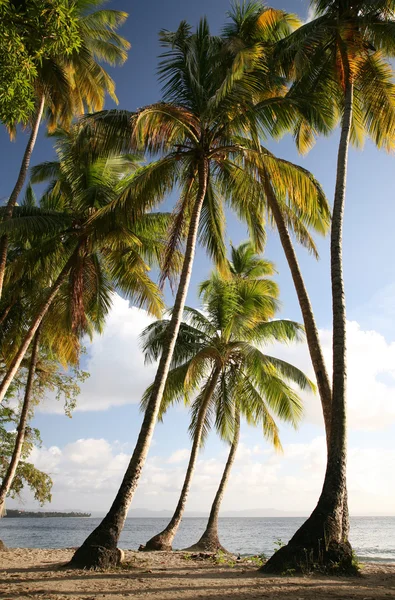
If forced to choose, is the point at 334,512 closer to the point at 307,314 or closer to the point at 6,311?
the point at 307,314

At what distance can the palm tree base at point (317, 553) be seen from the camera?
7.71 m

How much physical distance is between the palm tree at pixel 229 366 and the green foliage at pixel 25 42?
1026cm

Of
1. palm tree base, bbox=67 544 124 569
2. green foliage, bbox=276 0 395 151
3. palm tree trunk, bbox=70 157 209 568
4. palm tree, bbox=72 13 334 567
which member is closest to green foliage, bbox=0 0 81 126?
palm tree, bbox=72 13 334 567

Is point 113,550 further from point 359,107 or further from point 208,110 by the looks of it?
point 359,107

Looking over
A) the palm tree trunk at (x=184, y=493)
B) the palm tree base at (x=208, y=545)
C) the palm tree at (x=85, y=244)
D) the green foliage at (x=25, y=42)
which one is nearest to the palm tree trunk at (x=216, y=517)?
the palm tree base at (x=208, y=545)

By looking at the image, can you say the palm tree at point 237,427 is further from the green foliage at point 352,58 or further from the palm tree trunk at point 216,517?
the green foliage at point 352,58

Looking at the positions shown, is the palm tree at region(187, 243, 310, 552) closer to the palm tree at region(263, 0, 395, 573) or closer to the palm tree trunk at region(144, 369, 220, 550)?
the palm tree trunk at region(144, 369, 220, 550)

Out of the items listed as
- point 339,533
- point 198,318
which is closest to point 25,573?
point 339,533

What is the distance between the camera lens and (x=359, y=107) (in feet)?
41.1

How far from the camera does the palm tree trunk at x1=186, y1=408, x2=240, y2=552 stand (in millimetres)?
16453

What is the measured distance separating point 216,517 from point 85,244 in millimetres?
10448

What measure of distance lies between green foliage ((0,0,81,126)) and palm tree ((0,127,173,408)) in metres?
6.49

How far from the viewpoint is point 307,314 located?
10.6 m

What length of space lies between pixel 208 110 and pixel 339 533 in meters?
8.72
